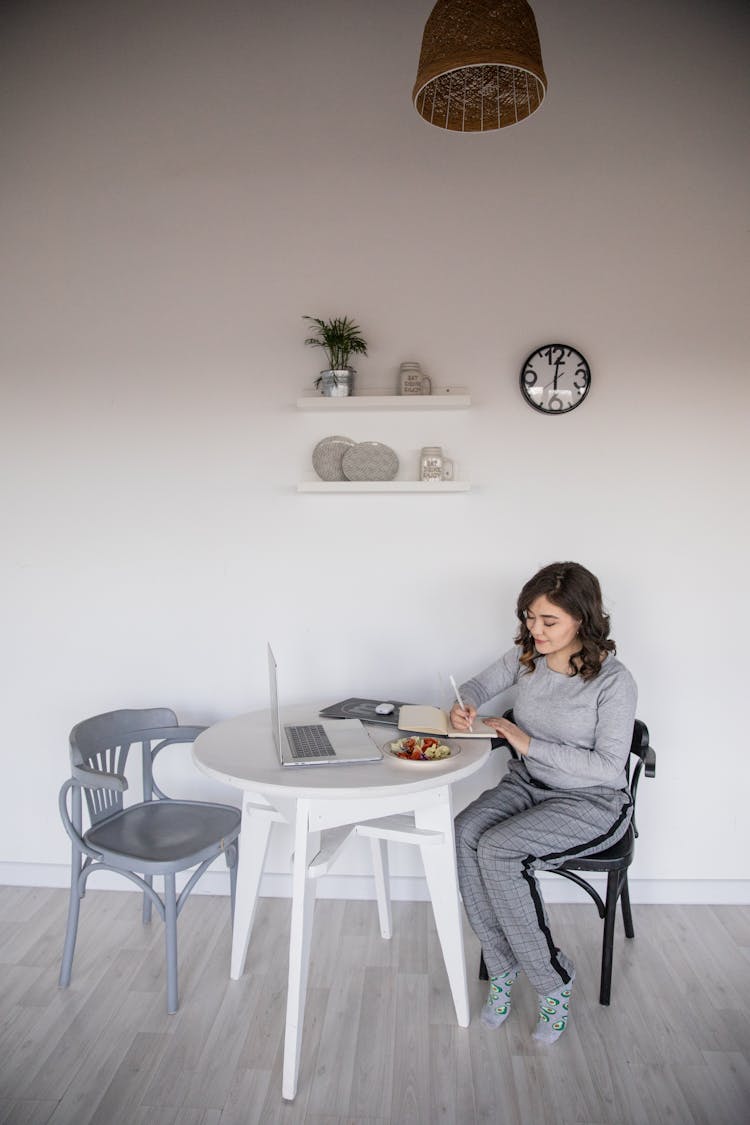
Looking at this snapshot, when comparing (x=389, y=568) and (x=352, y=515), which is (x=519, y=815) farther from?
(x=352, y=515)

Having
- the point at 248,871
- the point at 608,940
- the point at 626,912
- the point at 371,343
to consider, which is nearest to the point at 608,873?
the point at 608,940

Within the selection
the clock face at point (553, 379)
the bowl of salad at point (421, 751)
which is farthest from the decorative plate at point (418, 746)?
the clock face at point (553, 379)

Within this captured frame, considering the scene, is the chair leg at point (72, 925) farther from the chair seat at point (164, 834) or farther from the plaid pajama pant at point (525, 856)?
the plaid pajama pant at point (525, 856)

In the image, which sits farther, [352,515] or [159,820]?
[352,515]

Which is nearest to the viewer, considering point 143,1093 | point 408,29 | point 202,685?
point 143,1093

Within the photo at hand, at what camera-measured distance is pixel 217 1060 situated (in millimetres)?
1876

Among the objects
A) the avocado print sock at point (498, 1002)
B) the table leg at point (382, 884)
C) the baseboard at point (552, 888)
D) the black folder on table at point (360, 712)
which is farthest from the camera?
the baseboard at point (552, 888)

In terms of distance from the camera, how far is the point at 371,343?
2643mm

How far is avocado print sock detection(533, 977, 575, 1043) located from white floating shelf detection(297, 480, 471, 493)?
4.90 feet

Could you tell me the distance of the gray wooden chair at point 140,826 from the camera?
2049mm

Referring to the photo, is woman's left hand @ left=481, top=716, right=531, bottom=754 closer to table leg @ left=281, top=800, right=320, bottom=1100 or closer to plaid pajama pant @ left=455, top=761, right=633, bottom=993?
plaid pajama pant @ left=455, top=761, right=633, bottom=993

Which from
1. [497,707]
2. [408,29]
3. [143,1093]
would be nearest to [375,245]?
[408,29]

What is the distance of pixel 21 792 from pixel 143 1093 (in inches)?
54.4

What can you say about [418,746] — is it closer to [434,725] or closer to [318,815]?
[434,725]
